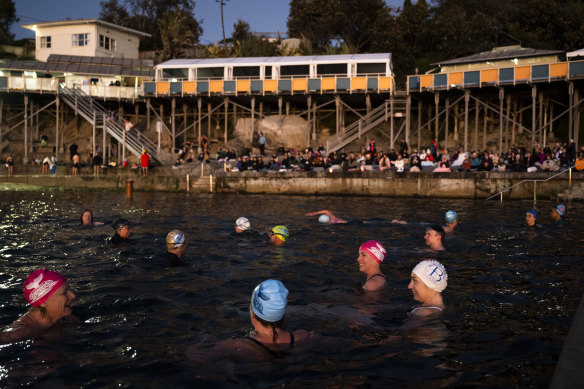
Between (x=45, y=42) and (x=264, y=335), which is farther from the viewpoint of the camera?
(x=45, y=42)

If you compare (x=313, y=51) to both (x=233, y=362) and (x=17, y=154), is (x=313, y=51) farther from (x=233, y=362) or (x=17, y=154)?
(x=233, y=362)

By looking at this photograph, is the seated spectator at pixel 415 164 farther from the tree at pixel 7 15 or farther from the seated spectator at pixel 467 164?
the tree at pixel 7 15

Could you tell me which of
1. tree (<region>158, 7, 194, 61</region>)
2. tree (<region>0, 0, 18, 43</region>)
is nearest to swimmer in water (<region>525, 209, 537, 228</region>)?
tree (<region>158, 7, 194, 61</region>)

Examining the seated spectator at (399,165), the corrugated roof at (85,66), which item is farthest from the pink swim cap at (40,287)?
the corrugated roof at (85,66)

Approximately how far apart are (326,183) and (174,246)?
1825 cm

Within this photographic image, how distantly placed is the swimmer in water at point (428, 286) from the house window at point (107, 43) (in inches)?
1983

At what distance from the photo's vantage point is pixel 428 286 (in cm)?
627

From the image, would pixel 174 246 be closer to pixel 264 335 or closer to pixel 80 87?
pixel 264 335

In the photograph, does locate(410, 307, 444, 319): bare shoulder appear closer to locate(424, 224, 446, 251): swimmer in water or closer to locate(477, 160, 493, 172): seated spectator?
locate(424, 224, 446, 251): swimmer in water

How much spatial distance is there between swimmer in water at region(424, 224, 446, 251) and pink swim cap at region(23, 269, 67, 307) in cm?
746

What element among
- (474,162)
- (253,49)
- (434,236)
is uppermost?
(253,49)

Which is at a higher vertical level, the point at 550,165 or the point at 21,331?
the point at 550,165

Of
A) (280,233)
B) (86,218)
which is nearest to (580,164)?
(280,233)

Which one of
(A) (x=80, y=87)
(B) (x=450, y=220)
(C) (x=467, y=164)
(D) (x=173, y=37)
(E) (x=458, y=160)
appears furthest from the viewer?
(D) (x=173, y=37)
